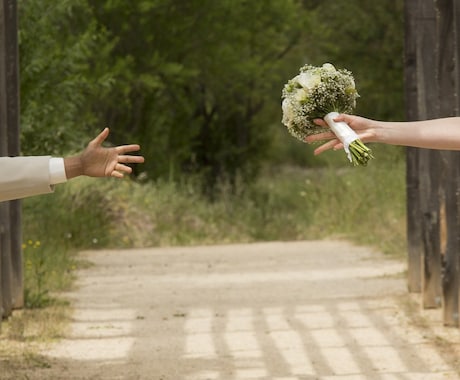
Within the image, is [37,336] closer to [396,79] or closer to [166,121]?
[166,121]

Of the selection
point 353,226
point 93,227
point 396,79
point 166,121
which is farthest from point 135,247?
point 396,79

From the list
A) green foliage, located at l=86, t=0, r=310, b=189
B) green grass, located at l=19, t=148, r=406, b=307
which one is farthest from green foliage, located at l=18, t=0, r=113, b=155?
green foliage, located at l=86, t=0, r=310, b=189

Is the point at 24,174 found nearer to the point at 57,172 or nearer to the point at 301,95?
the point at 57,172

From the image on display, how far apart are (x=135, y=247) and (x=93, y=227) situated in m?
0.75

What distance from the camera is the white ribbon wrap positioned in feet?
15.1

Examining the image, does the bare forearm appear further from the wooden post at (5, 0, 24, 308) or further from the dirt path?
the wooden post at (5, 0, 24, 308)

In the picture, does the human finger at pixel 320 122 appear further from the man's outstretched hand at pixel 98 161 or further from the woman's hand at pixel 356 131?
the man's outstretched hand at pixel 98 161

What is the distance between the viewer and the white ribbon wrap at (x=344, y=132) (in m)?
4.62

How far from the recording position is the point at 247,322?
10.5 m

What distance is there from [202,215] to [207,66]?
450 centimetres

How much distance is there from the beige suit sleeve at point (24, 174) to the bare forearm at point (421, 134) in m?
1.16

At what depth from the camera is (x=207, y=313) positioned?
11.1 meters

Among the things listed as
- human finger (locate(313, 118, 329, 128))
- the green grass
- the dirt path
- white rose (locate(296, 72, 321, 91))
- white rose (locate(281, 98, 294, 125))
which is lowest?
the dirt path

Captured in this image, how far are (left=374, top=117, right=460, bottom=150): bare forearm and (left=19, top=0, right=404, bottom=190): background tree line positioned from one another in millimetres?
12277
